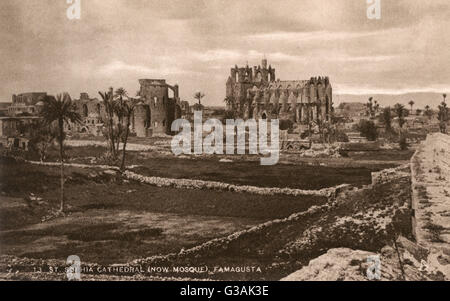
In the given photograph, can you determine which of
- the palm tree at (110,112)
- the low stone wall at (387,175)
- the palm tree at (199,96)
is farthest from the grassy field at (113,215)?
the palm tree at (199,96)

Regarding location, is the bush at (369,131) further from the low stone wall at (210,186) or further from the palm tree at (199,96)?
the palm tree at (199,96)

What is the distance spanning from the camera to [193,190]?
9375 mm

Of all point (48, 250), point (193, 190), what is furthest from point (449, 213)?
point (48, 250)

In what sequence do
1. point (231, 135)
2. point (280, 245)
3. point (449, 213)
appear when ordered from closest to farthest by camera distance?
point (449, 213)
point (280, 245)
point (231, 135)

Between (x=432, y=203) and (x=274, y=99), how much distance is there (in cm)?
650

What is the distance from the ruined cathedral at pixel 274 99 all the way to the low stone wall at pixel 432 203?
277 cm

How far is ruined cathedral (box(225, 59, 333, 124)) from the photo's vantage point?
1186 centimetres

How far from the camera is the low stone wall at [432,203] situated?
6812 millimetres

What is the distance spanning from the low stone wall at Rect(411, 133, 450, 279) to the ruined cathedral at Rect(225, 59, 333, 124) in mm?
2771

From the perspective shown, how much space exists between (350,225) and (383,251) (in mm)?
768

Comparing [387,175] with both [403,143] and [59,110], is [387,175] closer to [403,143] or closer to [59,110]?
[403,143]

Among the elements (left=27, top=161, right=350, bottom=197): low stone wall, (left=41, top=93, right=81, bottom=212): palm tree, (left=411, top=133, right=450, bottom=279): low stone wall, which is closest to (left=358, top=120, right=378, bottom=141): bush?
(left=411, top=133, right=450, bottom=279): low stone wall
